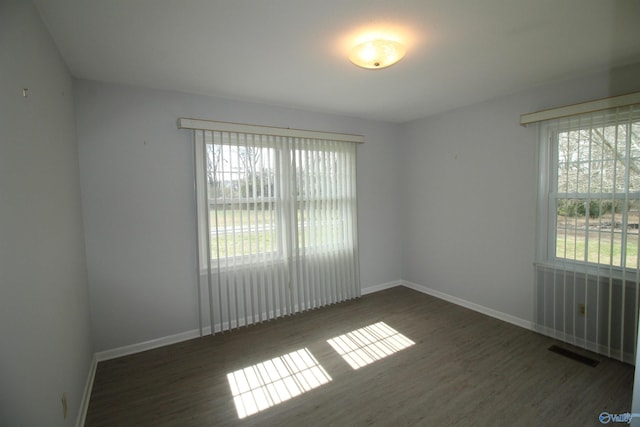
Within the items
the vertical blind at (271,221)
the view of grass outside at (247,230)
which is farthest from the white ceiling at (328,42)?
the view of grass outside at (247,230)

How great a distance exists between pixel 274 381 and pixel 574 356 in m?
2.74

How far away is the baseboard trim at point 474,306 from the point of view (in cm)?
329

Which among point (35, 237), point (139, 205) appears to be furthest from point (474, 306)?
point (35, 237)

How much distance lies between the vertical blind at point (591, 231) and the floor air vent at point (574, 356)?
0.60 feet

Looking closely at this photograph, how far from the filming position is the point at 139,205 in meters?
2.85

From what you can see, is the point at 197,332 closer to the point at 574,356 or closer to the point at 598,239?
the point at 574,356

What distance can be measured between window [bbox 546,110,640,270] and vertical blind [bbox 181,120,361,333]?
2.26 metres

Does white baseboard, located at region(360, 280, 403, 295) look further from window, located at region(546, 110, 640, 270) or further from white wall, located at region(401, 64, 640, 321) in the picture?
window, located at region(546, 110, 640, 270)

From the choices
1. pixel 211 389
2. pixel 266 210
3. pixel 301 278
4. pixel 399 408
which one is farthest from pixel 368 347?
pixel 266 210

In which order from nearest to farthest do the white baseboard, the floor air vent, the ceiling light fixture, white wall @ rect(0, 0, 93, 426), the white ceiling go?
1. white wall @ rect(0, 0, 93, 426)
2. the white ceiling
3. the ceiling light fixture
4. the floor air vent
5. the white baseboard

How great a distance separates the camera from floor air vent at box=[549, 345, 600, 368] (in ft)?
8.48

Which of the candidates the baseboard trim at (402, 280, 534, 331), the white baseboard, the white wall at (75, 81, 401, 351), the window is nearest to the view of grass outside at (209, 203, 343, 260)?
the white wall at (75, 81, 401, 351)

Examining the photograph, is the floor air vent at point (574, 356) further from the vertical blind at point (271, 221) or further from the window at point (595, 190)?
the vertical blind at point (271, 221)

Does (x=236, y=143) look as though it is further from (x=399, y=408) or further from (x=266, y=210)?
(x=399, y=408)
